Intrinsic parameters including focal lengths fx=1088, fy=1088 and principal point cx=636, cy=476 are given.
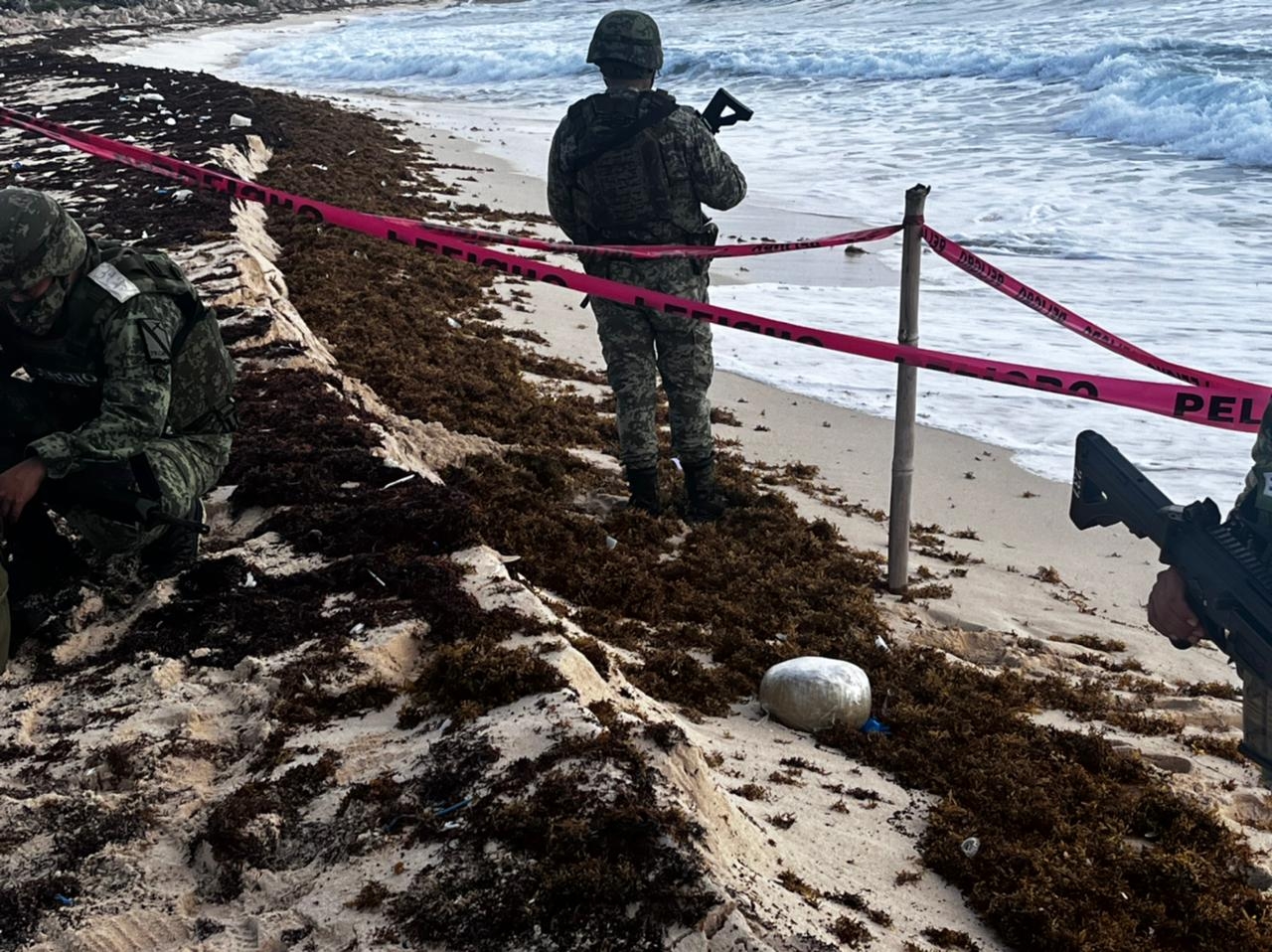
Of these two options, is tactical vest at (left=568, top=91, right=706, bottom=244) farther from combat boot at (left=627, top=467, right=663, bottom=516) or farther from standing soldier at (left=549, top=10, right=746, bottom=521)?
combat boot at (left=627, top=467, right=663, bottom=516)

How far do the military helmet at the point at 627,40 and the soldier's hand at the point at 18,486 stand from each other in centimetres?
269

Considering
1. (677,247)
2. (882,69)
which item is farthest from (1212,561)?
(882,69)

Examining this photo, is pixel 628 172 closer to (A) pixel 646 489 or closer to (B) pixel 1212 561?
(A) pixel 646 489

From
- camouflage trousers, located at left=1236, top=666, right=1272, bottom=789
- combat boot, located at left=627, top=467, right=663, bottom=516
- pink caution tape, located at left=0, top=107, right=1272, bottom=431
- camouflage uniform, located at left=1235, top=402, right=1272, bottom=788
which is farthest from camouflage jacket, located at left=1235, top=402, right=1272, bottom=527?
combat boot, located at left=627, top=467, right=663, bottom=516

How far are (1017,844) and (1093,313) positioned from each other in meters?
6.83

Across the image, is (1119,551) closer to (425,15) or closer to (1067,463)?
(1067,463)

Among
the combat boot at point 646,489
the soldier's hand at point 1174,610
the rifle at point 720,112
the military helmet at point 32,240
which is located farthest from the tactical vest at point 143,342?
the soldier's hand at point 1174,610

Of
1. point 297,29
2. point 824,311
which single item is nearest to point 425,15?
point 297,29

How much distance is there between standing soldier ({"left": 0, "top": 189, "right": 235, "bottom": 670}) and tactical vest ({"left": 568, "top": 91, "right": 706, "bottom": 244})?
1.75 meters

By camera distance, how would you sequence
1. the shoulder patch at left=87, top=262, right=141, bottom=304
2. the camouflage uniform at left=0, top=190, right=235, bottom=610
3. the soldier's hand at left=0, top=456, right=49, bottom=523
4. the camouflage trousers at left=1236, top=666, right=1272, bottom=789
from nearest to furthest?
the camouflage trousers at left=1236, top=666, right=1272, bottom=789 < the soldier's hand at left=0, top=456, right=49, bottom=523 < the camouflage uniform at left=0, top=190, right=235, bottom=610 < the shoulder patch at left=87, top=262, right=141, bottom=304

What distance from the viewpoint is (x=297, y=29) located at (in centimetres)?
4678

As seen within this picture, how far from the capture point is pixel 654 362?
5039mm

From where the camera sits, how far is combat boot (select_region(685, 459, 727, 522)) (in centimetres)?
516

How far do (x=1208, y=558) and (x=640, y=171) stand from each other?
2.89 meters
